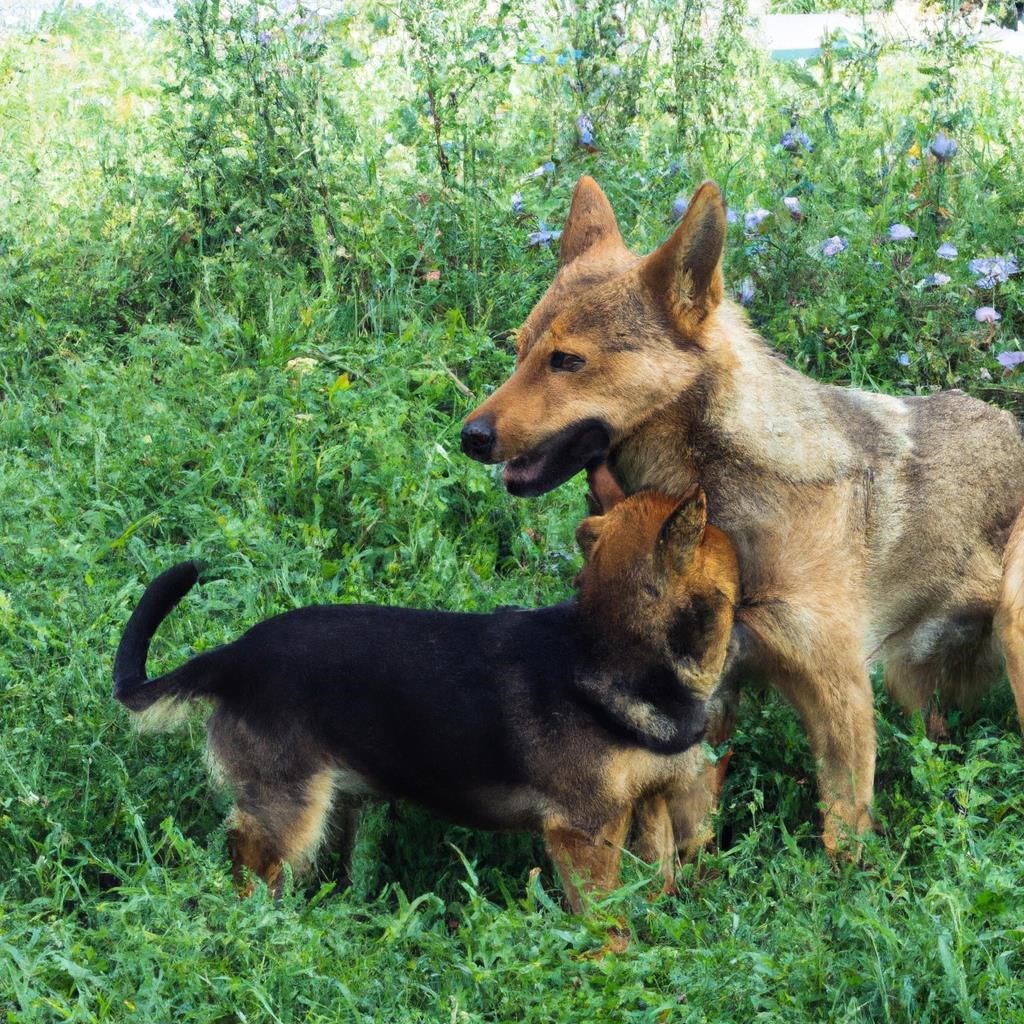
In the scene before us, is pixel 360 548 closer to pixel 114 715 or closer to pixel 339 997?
pixel 114 715

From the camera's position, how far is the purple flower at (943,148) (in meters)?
6.82

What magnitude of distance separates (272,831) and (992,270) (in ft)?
14.4

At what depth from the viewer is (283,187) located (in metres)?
7.07

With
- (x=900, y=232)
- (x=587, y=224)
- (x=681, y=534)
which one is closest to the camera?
(x=681, y=534)

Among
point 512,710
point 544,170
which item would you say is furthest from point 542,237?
point 512,710

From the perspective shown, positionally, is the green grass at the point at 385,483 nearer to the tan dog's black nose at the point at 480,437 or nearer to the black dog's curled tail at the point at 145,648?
the black dog's curled tail at the point at 145,648

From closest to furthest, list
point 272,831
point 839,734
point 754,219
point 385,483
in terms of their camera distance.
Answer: point 272,831
point 839,734
point 385,483
point 754,219

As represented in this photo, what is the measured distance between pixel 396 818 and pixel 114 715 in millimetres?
1010

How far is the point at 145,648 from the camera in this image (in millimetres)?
4246

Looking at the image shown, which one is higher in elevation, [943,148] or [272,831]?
[943,148]

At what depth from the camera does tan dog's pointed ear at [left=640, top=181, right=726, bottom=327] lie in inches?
154

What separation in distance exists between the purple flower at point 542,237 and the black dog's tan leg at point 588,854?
11.8ft

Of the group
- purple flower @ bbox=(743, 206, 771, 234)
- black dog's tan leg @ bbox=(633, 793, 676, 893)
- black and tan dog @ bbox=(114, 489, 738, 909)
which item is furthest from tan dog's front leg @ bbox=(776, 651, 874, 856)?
purple flower @ bbox=(743, 206, 771, 234)

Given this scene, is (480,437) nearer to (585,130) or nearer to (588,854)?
(588,854)
